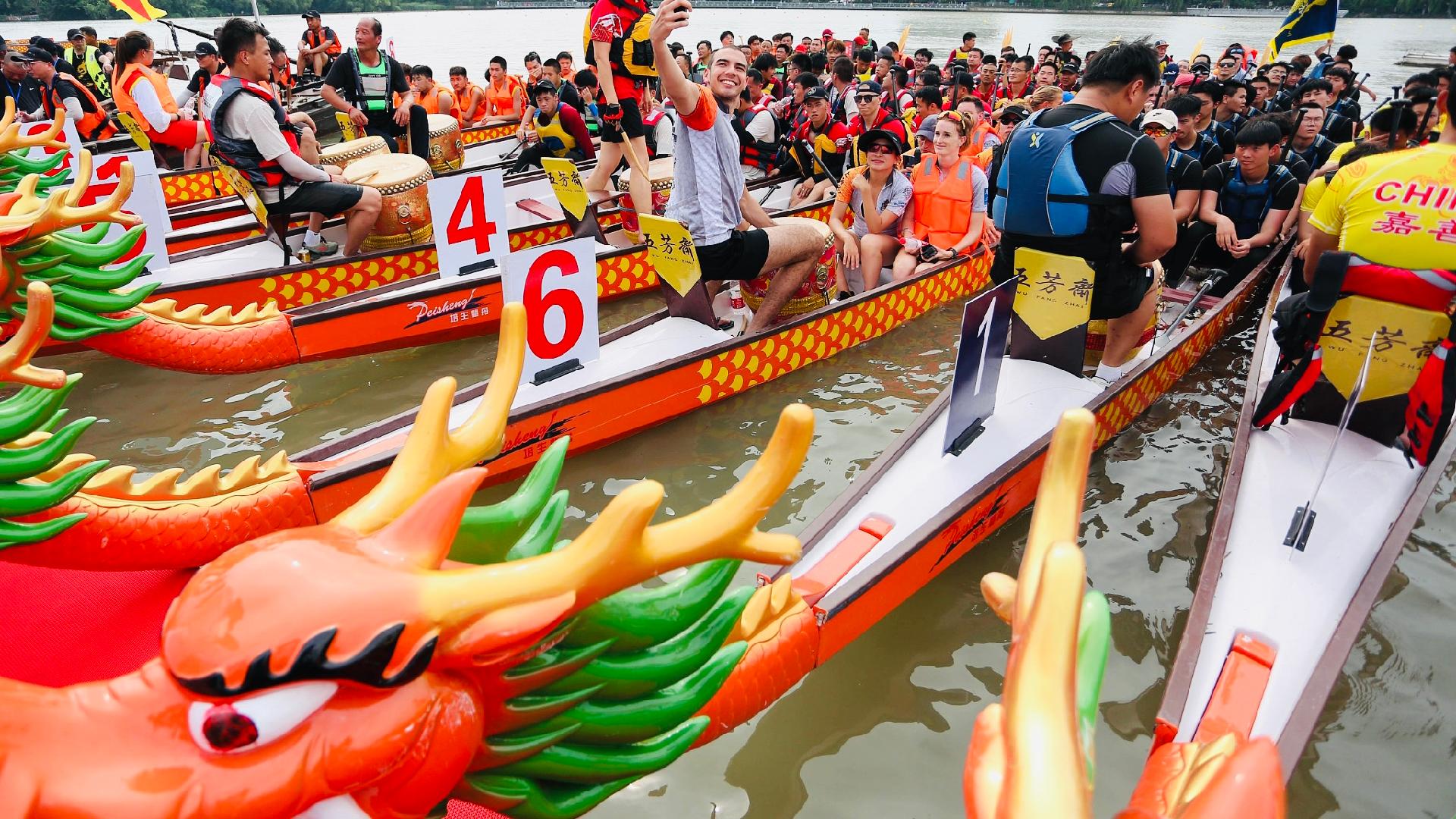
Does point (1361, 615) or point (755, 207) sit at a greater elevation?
point (755, 207)

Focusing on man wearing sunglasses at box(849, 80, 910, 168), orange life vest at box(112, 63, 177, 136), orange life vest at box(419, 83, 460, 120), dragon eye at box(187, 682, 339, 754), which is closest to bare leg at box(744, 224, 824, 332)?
man wearing sunglasses at box(849, 80, 910, 168)

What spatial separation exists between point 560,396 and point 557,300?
469 mm

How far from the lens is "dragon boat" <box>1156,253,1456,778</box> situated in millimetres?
2330

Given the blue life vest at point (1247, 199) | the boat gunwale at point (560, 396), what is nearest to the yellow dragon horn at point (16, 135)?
the boat gunwale at point (560, 396)

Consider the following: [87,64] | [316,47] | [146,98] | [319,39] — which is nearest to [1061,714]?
[146,98]

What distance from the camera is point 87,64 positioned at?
11219 mm

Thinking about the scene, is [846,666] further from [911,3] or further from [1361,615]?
[911,3]

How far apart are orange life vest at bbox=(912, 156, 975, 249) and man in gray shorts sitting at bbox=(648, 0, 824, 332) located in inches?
48.7

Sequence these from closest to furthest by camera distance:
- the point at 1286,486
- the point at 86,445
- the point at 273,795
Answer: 1. the point at 273,795
2. the point at 1286,486
3. the point at 86,445

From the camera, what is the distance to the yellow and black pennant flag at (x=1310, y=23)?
841 cm

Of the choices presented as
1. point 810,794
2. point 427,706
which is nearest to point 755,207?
point 810,794

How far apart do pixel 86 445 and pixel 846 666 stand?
4314 millimetres

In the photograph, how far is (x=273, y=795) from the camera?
1.14 m

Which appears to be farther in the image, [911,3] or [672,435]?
[911,3]
